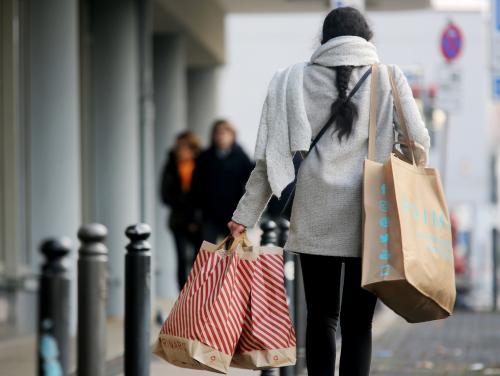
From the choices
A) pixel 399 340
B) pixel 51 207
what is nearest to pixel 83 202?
pixel 51 207

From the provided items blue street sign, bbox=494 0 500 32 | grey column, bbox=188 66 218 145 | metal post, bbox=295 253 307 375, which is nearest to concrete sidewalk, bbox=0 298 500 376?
metal post, bbox=295 253 307 375

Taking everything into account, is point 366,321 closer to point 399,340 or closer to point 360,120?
point 360,120

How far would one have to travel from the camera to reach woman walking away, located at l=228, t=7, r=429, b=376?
499 centimetres

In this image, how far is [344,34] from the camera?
Result: 5133 millimetres

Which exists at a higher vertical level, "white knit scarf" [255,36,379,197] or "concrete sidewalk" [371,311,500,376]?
"white knit scarf" [255,36,379,197]

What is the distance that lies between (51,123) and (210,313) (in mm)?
5116

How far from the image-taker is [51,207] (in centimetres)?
991

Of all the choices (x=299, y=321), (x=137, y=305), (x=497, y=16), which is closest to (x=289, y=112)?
(x=137, y=305)

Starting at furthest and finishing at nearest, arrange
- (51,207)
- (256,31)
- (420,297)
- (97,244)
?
(256,31)
(51,207)
(420,297)
(97,244)

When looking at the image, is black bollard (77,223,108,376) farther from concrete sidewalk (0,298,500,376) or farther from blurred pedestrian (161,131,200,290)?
blurred pedestrian (161,131,200,290)

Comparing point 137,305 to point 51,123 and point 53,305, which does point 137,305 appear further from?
point 51,123

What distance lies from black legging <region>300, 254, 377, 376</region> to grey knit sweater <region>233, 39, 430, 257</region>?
91 mm

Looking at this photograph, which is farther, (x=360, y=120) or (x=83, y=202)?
(x=83, y=202)

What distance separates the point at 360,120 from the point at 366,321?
32.3 inches
